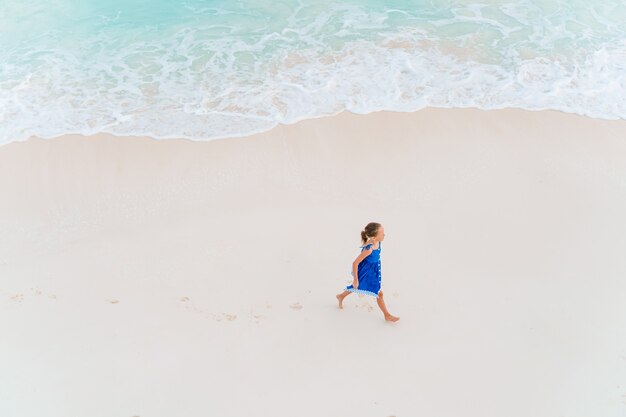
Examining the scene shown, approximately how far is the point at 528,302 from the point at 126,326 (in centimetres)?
388

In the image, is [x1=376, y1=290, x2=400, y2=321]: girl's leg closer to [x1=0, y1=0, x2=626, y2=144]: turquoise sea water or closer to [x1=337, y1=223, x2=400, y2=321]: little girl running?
[x1=337, y1=223, x2=400, y2=321]: little girl running

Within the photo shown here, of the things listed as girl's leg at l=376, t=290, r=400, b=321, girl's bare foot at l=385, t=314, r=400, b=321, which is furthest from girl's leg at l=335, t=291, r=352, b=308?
girl's bare foot at l=385, t=314, r=400, b=321

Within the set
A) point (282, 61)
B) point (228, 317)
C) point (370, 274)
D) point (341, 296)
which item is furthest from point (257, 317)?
point (282, 61)

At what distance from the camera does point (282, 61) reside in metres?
9.90

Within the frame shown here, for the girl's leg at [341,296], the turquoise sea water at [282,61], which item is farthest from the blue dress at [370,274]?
the turquoise sea water at [282,61]

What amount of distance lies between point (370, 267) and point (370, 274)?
0.08 meters

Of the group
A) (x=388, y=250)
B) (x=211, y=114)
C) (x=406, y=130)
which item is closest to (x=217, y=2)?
(x=211, y=114)

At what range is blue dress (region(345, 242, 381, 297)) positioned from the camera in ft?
16.4

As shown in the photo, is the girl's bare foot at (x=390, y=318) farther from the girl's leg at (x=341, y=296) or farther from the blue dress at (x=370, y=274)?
the girl's leg at (x=341, y=296)

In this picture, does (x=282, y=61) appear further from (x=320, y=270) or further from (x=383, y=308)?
(x=383, y=308)

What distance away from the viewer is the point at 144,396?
4613 mm

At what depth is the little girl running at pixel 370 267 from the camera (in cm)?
492

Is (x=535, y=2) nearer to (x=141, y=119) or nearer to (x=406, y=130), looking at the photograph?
(x=406, y=130)

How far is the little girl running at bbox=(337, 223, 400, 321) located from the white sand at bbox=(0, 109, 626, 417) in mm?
333
